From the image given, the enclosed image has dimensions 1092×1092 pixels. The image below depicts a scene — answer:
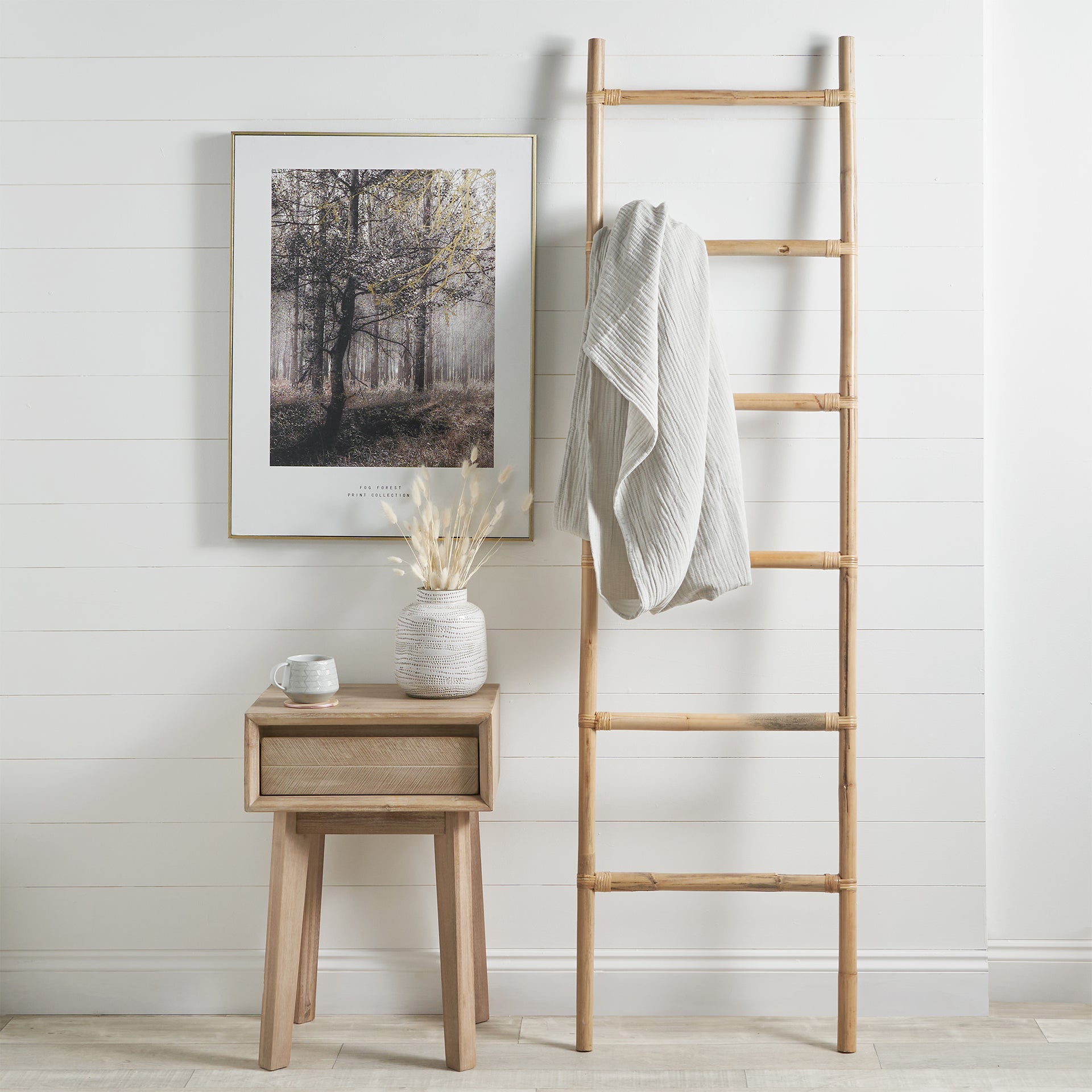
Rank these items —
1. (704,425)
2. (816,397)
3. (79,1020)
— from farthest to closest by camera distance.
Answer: (79,1020) < (816,397) < (704,425)

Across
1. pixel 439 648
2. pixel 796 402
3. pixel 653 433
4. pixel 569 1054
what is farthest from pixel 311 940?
pixel 796 402

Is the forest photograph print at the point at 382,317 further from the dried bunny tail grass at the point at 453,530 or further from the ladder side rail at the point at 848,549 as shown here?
the ladder side rail at the point at 848,549

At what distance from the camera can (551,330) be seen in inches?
70.2

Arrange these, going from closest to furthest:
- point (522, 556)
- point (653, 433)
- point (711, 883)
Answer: point (653, 433)
point (711, 883)
point (522, 556)

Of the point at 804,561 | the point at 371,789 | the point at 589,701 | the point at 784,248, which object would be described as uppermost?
the point at 784,248

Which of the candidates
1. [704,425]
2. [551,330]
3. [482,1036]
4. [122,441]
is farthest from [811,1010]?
[122,441]

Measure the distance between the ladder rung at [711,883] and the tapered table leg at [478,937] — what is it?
0.20m

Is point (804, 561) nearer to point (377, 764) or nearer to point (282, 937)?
point (377, 764)

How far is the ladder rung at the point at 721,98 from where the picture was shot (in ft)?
5.55

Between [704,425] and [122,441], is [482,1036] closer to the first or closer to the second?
[704,425]

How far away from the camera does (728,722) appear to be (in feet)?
5.54

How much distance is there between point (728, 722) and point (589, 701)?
0.83 ft

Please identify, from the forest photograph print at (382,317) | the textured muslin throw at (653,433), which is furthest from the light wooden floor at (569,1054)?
the forest photograph print at (382,317)

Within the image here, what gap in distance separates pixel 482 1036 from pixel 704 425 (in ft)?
3.90
